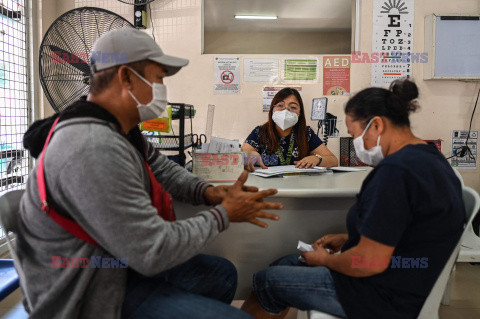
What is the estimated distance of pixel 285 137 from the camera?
8.05ft

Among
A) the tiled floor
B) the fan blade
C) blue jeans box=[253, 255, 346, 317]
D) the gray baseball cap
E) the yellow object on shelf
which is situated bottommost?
the tiled floor

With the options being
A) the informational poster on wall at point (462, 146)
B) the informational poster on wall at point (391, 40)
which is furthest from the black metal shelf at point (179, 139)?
the informational poster on wall at point (462, 146)

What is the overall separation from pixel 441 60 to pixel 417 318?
245 cm

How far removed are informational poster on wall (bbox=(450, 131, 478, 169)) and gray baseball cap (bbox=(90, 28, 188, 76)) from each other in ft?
9.19

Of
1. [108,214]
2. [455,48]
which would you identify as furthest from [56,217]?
[455,48]

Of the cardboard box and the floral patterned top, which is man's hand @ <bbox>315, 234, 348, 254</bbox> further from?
the floral patterned top

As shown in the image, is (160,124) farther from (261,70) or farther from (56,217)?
(261,70)

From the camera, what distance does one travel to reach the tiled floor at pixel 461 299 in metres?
1.83

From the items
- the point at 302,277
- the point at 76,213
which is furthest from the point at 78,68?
the point at 302,277

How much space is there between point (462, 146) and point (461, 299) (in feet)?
4.54

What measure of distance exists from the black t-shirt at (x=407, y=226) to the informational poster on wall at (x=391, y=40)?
6.80 feet

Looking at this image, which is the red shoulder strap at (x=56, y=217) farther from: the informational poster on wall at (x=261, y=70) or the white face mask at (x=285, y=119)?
the informational poster on wall at (x=261, y=70)

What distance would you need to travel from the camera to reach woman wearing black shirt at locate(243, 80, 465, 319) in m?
0.87

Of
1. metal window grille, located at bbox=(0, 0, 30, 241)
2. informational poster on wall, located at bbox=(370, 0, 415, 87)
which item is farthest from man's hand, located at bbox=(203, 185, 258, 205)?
informational poster on wall, located at bbox=(370, 0, 415, 87)
